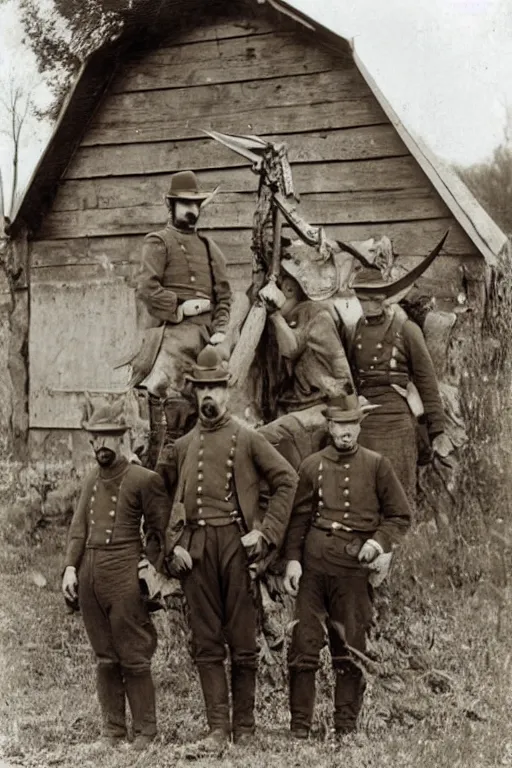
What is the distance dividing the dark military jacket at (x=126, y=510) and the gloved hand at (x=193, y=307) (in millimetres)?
1116

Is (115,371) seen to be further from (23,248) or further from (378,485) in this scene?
(378,485)

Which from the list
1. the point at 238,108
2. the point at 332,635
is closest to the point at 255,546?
the point at 332,635

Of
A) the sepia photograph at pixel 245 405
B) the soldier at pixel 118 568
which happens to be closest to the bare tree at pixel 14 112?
the sepia photograph at pixel 245 405

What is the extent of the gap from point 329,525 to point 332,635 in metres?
0.61

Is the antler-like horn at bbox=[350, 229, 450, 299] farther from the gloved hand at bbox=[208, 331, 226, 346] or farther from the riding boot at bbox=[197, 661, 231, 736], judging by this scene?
the riding boot at bbox=[197, 661, 231, 736]

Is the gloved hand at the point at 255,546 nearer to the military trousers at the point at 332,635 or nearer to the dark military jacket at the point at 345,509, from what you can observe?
the dark military jacket at the point at 345,509

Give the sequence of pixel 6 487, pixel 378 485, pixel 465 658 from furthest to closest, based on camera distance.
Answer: pixel 6 487, pixel 465 658, pixel 378 485

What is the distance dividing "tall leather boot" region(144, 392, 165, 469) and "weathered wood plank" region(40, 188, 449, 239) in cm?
175

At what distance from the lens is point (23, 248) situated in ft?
29.2

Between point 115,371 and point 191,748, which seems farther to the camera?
point 115,371

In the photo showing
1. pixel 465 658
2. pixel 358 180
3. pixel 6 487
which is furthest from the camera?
pixel 6 487

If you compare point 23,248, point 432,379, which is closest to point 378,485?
point 432,379

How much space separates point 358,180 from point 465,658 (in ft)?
10.8

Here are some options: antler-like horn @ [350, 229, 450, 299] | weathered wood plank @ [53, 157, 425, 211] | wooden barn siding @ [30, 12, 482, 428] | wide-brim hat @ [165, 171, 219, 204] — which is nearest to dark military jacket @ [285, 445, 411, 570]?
antler-like horn @ [350, 229, 450, 299]
